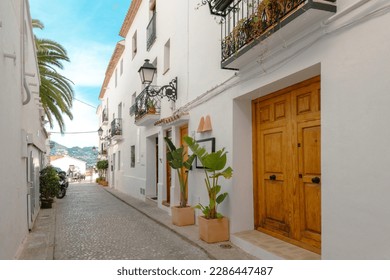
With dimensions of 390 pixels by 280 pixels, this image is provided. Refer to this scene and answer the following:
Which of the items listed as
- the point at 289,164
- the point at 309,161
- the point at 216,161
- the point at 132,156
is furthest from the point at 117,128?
the point at 309,161

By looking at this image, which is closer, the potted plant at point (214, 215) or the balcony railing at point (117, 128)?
the potted plant at point (214, 215)

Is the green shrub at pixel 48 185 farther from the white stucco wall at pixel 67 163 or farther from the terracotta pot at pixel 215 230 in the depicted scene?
the white stucco wall at pixel 67 163

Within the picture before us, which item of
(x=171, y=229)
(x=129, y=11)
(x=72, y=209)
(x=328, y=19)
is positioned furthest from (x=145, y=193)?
(x=328, y=19)

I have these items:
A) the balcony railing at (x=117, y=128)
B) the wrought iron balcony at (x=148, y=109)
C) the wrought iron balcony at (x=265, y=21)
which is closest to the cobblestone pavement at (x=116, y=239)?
the wrought iron balcony at (x=265, y=21)

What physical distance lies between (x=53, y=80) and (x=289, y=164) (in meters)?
12.0

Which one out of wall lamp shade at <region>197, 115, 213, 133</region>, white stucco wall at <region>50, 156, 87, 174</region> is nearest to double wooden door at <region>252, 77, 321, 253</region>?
wall lamp shade at <region>197, 115, 213, 133</region>

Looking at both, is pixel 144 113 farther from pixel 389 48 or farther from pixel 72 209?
pixel 389 48

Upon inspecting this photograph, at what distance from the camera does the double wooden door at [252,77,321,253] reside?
14.6 feet

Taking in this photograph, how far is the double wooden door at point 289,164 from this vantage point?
14.6 feet

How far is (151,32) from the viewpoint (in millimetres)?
11969

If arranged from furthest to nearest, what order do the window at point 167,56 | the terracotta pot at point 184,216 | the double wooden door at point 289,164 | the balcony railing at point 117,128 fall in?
the balcony railing at point 117,128
the window at point 167,56
the terracotta pot at point 184,216
the double wooden door at point 289,164

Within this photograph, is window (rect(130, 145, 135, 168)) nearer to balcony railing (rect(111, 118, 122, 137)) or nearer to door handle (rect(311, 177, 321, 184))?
balcony railing (rect(111, 118, 122, 137))
